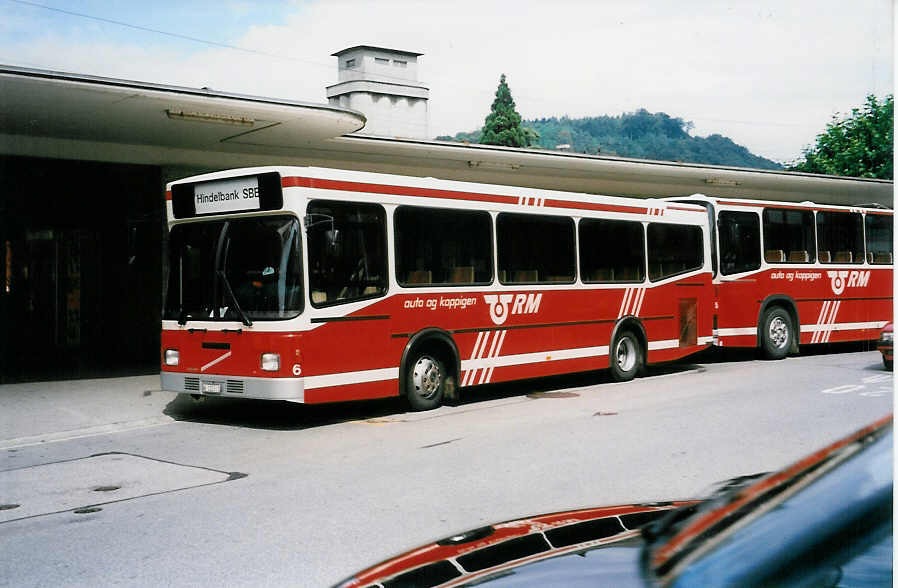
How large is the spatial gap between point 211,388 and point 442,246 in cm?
345

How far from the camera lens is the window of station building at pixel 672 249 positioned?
51.0 ft

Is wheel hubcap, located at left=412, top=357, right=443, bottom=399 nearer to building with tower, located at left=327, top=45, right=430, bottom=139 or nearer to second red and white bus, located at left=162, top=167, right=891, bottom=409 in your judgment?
second red and white bus, located at left=162, top=167, right=891, bottom=409

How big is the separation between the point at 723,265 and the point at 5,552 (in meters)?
14.4

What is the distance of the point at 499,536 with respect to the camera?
122 inches

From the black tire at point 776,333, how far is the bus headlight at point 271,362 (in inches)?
435

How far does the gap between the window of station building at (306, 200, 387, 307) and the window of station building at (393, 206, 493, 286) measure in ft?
1.06

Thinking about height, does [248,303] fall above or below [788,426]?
above

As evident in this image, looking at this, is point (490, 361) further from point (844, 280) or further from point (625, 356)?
point (844, 280)

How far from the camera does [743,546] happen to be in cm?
195

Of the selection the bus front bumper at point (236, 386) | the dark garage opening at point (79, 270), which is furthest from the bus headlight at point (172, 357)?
the dark garage opening at point (79, 270)

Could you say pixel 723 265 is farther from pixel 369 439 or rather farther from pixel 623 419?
pixel 369 439

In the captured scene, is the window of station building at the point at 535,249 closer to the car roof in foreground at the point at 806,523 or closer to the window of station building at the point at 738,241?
the window of station building at the point at 738,241

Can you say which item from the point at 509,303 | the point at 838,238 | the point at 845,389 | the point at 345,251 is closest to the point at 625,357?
the point at 509,303

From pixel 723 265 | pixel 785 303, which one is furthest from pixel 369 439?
pixel 785 303
